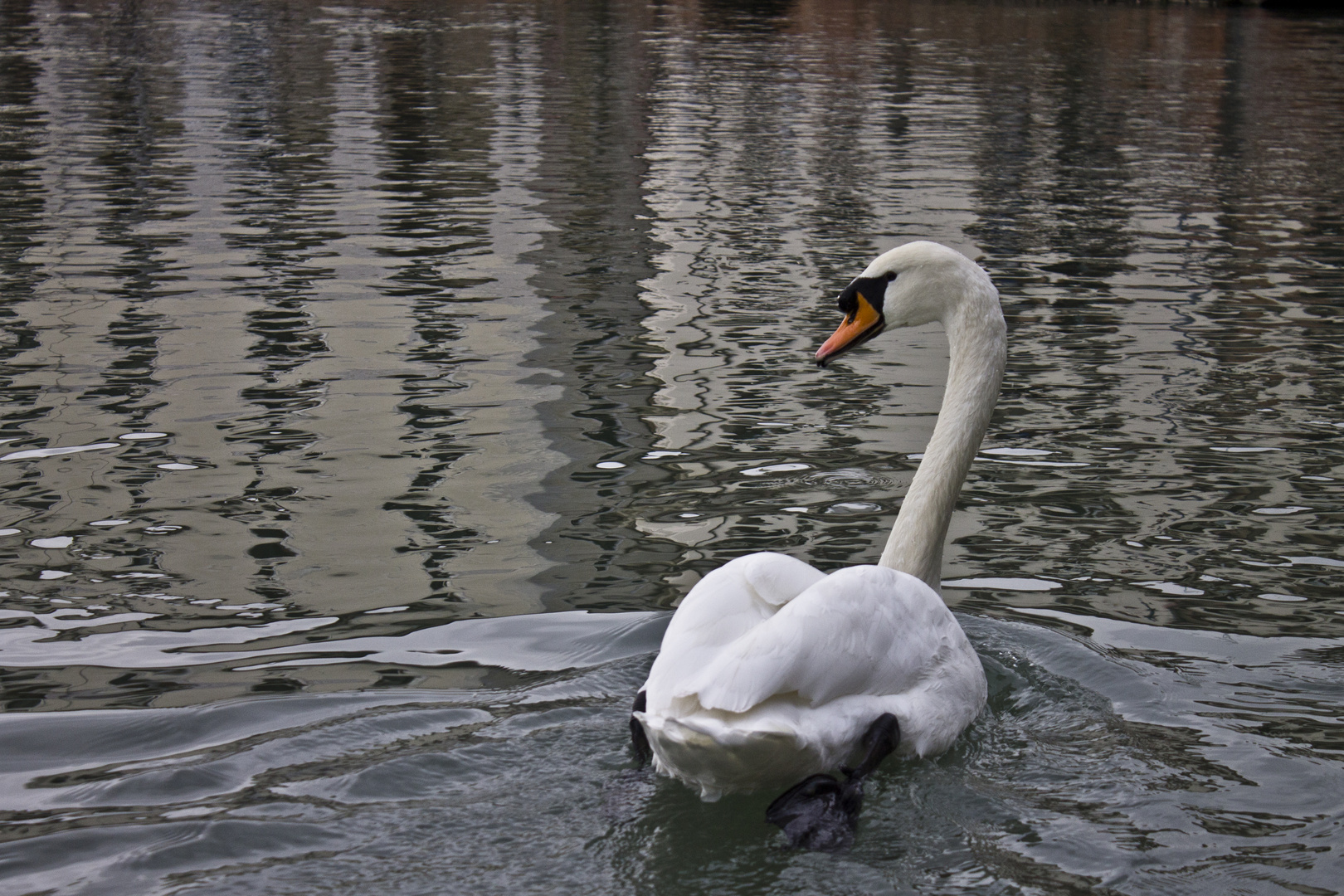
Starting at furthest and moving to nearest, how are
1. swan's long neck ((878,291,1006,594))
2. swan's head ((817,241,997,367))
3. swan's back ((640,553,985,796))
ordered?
swan's head ((817,241,997,367)), swan's long neck ((878,291,1006,594)), swan's back ((640,553,985,796))

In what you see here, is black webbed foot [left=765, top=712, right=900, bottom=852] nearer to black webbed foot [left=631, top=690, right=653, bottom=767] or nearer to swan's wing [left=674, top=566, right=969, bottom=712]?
swan's wing [left=674, top=566, right=969, bottom=712]

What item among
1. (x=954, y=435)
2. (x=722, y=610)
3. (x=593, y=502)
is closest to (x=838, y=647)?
(x=722, y=610)

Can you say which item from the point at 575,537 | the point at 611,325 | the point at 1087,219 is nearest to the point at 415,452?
the point at 575,537

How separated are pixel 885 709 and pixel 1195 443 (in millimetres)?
3830

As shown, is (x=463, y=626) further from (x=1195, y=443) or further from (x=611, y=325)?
(x=611, y=325)

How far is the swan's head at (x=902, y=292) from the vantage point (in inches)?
203

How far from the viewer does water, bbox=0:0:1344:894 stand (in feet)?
12.1

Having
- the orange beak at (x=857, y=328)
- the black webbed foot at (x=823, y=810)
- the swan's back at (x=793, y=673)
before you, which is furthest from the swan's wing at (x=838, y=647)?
the orange beak at (x=857, y=328)

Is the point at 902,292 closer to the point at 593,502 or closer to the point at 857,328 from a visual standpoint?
the point at 857,328

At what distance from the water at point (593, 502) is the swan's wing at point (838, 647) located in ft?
1.02

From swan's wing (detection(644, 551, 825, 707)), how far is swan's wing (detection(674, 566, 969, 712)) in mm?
41

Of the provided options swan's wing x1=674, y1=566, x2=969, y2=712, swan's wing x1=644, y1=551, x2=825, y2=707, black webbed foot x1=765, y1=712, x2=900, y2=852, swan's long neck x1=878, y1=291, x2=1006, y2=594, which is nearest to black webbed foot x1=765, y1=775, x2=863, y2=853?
black webbed foot x1=765, y1=712, x2=900, y2=852

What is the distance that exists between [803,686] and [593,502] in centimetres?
282

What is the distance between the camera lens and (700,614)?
379 cm
